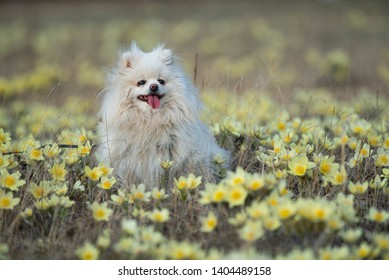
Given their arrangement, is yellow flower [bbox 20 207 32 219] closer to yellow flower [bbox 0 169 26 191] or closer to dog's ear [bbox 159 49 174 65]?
yellow flower [bbox 0 169 26 191]

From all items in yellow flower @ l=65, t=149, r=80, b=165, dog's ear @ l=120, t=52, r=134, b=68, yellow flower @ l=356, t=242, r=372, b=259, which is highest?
dog's ear @ l=120, t=52, r=134, b=68

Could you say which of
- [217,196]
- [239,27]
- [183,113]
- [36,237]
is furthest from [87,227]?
[239,27]

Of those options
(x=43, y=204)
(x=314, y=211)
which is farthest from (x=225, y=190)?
(x=43, y=204)

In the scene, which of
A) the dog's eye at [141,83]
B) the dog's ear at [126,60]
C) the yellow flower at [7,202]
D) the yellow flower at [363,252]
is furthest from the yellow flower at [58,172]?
the yellow flower at [363,252]

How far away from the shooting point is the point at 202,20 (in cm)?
1783

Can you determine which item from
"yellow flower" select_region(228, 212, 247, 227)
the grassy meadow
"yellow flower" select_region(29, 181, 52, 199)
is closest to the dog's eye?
the grassy meadow

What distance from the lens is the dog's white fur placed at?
4051 mm

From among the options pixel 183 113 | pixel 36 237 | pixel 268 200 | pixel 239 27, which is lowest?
pixel 36 237

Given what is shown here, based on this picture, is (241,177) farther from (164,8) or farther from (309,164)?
(164,8)

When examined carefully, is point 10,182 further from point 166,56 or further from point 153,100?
point 166,56

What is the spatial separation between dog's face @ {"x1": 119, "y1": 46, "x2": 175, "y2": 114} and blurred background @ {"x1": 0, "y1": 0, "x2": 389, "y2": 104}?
1.76 m

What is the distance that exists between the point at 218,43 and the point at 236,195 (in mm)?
11182

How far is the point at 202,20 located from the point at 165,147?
1440 cm

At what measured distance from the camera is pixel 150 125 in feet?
13.7
